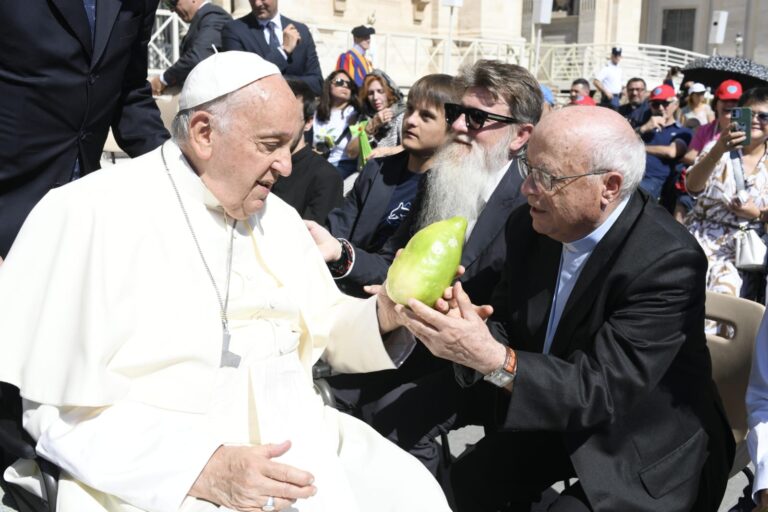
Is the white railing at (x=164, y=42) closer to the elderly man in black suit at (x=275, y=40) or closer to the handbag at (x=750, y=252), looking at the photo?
the elderly man in black suit at (x=275, y=40)

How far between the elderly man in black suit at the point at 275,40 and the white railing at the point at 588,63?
2023 centimetres

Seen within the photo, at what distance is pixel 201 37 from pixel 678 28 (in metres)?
42.6

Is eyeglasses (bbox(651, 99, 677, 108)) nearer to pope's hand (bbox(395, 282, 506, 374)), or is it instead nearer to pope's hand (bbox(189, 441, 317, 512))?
pope's hand (bbox(395, 282, 506, 374))

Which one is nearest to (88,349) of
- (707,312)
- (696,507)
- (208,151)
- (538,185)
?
(208,151)

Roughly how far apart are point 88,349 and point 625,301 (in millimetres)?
1538

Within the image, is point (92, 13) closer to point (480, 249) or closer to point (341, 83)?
point (480, 249)

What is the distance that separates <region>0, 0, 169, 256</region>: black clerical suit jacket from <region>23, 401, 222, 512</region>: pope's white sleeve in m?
1.23

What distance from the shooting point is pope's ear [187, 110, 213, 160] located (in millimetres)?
2416

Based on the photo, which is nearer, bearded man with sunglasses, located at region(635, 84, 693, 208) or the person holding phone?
the person holding phone

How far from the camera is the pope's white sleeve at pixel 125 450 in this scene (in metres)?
2.10

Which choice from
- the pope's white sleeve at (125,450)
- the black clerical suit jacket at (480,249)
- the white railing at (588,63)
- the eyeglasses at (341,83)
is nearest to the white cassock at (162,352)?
the pope's white sleeve at (125,450)

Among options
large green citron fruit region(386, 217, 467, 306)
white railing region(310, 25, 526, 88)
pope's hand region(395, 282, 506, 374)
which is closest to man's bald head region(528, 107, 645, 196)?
large green citron fruit region(386, 217, 467, 306)

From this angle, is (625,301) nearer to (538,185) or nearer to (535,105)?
(538,185)

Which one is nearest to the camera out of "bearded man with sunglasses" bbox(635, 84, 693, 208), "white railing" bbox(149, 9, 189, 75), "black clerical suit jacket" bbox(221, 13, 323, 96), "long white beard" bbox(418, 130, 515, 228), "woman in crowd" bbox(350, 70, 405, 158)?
"long white beard" bbox(418, 130, 515, 228)
